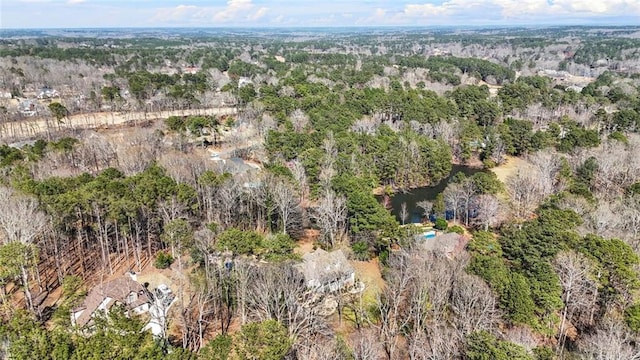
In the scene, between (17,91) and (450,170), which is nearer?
(450,170)

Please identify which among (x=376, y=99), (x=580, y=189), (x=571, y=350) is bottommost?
(x=571, y=350)

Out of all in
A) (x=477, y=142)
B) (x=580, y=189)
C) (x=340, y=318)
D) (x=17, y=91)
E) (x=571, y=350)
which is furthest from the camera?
(x=17, y=91)

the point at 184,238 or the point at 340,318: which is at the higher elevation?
the point at 184,238

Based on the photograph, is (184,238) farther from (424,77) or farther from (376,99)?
(424,77)

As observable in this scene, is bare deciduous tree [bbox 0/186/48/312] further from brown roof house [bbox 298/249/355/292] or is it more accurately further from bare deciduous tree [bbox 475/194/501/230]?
bare deciduous tree [bbox 475/194/501/230]

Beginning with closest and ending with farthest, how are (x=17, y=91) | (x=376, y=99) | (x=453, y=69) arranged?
(x=376, y=99) < (x=17, y=91) < (x=453, y=69)

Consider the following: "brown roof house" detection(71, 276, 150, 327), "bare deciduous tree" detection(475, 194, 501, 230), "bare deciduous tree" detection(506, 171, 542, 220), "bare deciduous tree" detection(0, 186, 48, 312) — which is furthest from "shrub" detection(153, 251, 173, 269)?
"bare deciduous tree" detection(506, 171, 542, 220)

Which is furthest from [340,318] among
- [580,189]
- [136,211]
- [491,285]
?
[580,189]
